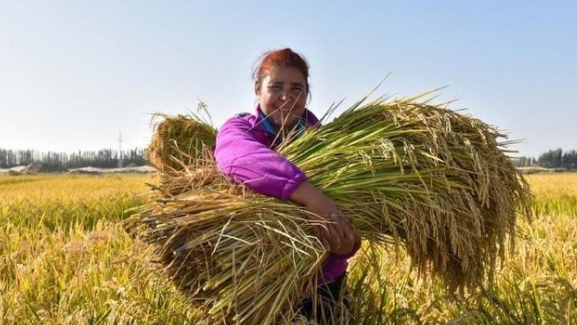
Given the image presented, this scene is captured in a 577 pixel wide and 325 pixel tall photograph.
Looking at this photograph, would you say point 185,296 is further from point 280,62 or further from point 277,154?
point 280,62

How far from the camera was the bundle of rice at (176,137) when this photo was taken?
3.24 meters

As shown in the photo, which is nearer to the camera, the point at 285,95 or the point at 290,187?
the point at 290,187

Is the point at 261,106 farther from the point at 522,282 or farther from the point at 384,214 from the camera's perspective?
the point at 522,282

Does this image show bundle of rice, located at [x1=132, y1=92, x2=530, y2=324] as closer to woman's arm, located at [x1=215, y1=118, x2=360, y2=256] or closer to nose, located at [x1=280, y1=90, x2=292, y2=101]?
woman's arm, located at [x1=215, y1=118, x2=360, y2=256]

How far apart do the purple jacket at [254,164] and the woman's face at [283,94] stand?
0.29 ft

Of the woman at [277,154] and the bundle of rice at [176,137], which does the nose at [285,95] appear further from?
the bundle of rice at [176,137]

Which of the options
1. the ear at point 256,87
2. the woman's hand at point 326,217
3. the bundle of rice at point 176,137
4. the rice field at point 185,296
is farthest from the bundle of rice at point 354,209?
the bundle of rice at point 176,137

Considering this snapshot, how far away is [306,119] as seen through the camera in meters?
2.53

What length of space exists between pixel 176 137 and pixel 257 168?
54.7 inches

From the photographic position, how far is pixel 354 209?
210cm

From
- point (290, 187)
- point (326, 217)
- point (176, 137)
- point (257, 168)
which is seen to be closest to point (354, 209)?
point (326, 217)

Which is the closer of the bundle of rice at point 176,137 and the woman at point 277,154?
the woman at point 277,154

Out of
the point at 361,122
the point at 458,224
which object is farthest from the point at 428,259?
the point at 361,122

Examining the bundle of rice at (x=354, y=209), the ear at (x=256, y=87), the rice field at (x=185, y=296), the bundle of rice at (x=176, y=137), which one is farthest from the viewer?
the bundle of rice at (x=176, y=137)
